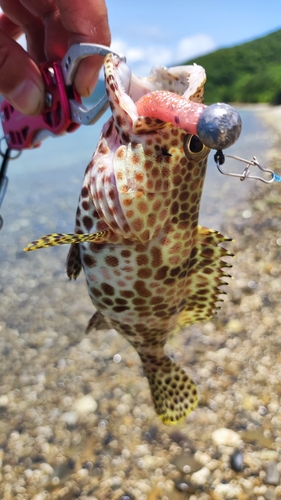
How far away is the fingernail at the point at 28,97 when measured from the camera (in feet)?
9.08

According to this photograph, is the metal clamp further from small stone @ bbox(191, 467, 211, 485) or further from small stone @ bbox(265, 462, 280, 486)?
small stone @ bbox(265, 462, 280, 486)

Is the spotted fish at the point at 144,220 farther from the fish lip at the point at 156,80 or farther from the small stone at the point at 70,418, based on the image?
the small stone at the point at 70,418

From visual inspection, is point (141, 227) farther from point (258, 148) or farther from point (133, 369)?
point (258, 148)

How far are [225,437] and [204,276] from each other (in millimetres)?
2933

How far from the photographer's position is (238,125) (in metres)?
1.44

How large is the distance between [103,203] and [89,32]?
40.9 inches

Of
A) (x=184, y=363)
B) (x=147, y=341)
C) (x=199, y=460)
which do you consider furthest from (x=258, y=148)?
(x=147, y=341)

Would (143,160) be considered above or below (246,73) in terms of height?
above

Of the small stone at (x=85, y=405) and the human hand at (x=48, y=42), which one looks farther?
the small stone at (x=85, y=405)

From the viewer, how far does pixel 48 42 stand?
10.0ft

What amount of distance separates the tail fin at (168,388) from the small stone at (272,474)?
186 centimetres

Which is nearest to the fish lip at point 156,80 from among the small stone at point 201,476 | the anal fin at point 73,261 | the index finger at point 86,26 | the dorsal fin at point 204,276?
the index finger at point 86,26

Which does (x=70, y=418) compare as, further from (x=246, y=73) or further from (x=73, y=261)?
(x=246, y=73)

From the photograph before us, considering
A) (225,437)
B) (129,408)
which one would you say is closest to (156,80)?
(225,437)
